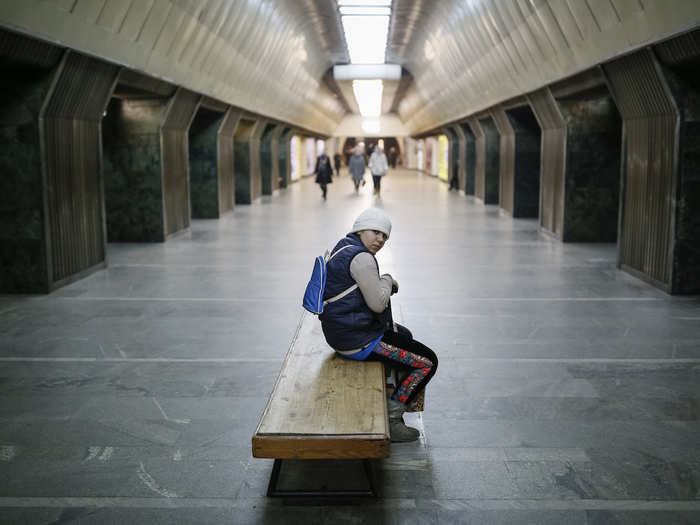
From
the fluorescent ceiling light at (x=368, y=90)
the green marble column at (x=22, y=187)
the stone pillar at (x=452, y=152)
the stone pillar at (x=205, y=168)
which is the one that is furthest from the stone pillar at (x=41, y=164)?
the fluorescent ceiling light at (x=368, y=90)

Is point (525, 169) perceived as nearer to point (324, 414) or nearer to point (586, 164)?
point (586, 164)

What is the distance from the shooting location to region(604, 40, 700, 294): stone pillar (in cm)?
905

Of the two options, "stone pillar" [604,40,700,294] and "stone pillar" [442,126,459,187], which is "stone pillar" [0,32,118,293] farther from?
"stone pillar" [442,126,459,187]

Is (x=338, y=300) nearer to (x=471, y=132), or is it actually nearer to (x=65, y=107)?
(x=65, y=107)

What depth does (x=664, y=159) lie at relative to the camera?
973 centimetres

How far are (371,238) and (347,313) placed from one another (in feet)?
1.58

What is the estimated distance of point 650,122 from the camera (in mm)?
10172

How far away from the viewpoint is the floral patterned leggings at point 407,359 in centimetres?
454

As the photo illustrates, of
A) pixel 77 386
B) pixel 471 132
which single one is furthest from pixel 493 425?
pixel 471 132

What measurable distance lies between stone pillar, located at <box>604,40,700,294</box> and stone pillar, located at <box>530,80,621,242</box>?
3.19 meters

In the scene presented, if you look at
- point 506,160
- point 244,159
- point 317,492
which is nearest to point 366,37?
point 244,159

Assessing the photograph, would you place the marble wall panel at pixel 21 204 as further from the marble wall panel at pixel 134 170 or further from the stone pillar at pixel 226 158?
the stone pillar at pixel 226 158

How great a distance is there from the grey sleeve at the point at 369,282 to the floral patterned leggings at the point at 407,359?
0.88 ft

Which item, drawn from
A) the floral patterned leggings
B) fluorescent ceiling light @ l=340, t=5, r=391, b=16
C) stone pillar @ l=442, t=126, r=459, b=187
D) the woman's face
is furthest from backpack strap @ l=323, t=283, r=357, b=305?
stone pillar @ l=442, t=126, r=459, b=187
